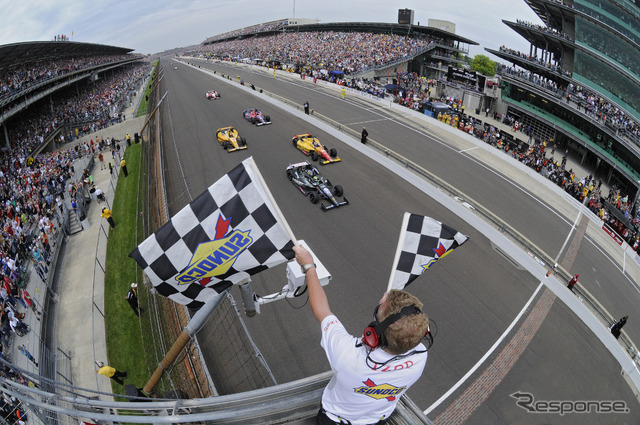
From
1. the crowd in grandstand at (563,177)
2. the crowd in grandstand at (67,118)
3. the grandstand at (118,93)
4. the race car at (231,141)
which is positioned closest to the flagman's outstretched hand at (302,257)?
the grandstand at (118,93)

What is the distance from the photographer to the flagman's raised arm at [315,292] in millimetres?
2693

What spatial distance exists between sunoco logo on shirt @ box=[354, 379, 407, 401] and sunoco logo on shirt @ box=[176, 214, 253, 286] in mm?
1788

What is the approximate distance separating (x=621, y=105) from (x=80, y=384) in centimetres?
3794

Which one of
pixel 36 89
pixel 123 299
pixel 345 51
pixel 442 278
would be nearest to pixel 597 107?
pixel 442 278

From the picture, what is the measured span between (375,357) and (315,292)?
0.65m

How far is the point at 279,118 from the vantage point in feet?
89.8

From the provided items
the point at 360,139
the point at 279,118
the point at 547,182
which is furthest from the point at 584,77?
the point at 279,118

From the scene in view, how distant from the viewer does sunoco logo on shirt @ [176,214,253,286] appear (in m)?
3.61

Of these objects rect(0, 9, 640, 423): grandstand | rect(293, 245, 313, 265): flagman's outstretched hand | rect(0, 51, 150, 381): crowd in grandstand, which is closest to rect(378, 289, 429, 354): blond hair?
rect(293, 245, 313, 265): flagman's outstretched hand

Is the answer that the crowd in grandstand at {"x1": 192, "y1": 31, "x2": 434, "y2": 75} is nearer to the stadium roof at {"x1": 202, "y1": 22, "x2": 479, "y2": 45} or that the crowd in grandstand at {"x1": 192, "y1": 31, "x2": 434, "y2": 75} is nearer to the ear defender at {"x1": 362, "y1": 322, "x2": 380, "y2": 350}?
the stadium roof at {"x1": 202, "y1": 22, "x2": 479, "y2": 45}

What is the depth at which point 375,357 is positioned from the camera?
2.38m

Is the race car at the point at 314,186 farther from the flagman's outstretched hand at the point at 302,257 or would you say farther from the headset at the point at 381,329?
the headset at the point at 381,329

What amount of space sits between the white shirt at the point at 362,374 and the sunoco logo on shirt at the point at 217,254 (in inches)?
56.0

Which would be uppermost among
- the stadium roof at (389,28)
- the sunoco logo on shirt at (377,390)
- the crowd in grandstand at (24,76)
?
the stadium roof at (389,28)
